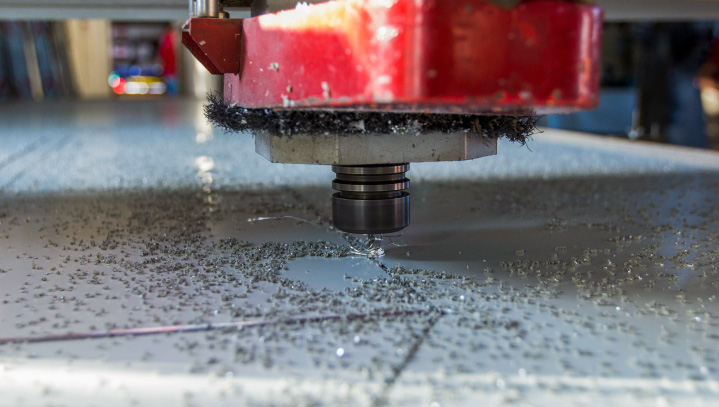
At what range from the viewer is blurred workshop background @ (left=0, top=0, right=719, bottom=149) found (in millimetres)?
3463

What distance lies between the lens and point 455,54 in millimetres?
745

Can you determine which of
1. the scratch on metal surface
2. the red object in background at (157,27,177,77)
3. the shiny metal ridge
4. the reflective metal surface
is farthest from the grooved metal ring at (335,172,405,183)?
the red object in background at (157,27,177,77)

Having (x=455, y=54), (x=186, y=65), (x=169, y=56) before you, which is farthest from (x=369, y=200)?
(x=169, y=56)

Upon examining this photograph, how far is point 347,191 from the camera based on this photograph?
1077 millimetres

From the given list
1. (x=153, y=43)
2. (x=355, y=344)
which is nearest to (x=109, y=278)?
(x=355, y=344)

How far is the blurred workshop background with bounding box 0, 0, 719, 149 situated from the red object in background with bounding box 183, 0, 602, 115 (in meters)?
0.51

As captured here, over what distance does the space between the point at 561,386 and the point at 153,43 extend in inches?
618

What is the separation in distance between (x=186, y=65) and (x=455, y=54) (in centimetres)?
1122

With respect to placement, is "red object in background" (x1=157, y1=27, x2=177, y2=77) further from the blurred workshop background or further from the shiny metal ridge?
the shiny metal ridge

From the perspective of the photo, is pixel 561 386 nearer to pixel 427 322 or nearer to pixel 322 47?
pixel 427 322

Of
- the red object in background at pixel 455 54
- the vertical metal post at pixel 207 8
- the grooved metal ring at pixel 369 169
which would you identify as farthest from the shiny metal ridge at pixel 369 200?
the vertical metal post at pixel 207 8

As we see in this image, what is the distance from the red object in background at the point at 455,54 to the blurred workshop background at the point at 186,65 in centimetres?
51

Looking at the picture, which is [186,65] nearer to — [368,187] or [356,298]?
[368,187]

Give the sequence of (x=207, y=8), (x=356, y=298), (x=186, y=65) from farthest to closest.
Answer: (x=186, y=65) < (x=207, y=8) < (x=356, y=298)
